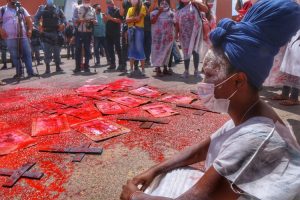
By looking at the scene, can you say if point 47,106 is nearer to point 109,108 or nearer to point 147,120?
point 109,108

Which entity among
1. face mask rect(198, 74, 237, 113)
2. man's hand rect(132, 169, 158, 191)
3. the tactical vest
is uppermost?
the tactical vest

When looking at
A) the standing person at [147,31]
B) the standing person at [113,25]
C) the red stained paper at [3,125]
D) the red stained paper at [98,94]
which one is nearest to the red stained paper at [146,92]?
the red stained paper at [98,94]

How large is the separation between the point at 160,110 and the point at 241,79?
382 centimetres

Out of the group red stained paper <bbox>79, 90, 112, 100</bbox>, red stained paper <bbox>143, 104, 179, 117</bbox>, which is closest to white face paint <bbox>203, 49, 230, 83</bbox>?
red stained paper <bbox>143, 104, 179, 117</bbox>

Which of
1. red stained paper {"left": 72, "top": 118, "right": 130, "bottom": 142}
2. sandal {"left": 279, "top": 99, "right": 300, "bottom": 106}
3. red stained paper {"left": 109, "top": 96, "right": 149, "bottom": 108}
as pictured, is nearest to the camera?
red stained paper {"left": 72, "top": 118, "right": 130, "bottom": 142}

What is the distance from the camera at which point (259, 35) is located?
1.45 m

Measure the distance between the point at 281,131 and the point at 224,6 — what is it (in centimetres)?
2178

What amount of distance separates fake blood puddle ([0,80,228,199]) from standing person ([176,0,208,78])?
2312 mm

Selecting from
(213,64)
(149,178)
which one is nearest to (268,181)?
(213,64)

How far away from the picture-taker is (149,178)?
2070mm

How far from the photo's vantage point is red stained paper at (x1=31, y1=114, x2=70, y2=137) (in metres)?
4.48

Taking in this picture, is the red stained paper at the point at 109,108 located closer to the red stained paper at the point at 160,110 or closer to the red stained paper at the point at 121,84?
the red stained paper at the point at 160,110

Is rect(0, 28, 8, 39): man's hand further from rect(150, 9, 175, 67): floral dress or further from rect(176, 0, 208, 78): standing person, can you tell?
rect(176, 0, 208, 78): standing person

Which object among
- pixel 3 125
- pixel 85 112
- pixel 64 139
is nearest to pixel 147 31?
pixel 85 112
